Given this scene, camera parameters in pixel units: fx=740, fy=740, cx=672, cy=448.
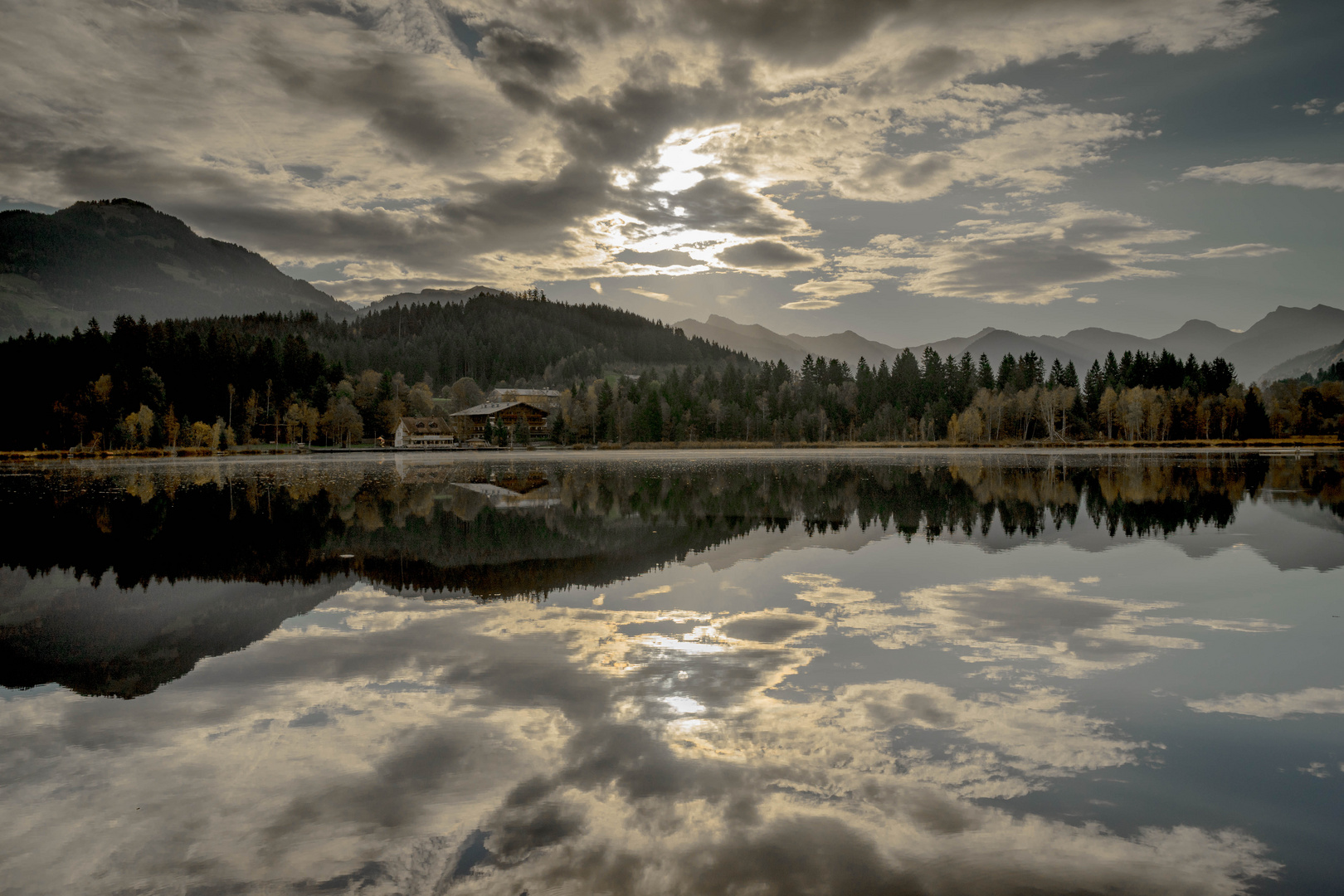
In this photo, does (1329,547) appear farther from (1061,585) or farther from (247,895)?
(247,895)

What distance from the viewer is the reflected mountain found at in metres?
13.3

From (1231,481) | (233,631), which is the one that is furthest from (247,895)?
(1231,481)

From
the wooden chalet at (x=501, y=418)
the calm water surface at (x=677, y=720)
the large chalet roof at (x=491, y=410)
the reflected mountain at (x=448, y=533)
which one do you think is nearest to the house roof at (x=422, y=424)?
the wooden chalet at (x=501, y=418)

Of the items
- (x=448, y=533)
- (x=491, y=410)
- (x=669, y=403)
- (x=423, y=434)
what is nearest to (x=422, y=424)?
(x=423, y=434)

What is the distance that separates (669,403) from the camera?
16150 centimetres

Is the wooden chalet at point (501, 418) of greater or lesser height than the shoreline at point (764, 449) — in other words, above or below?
above

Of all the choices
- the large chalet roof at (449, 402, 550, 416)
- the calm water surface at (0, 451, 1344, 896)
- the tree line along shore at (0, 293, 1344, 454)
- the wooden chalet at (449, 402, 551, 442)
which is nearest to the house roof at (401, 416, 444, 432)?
the tree line along shore at (0, 293, 1344, 454)

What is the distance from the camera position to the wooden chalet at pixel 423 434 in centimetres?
15188

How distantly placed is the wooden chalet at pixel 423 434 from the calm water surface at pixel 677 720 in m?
136

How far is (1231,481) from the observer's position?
43938 millimetres

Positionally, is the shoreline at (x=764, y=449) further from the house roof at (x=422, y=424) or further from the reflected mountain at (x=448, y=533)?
the reflected mountain at (x=448, y=533)

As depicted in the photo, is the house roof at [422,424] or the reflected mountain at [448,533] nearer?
the reflected mountain at [448,533]

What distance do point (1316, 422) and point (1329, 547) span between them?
554 ft

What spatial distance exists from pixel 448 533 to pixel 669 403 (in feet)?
455
